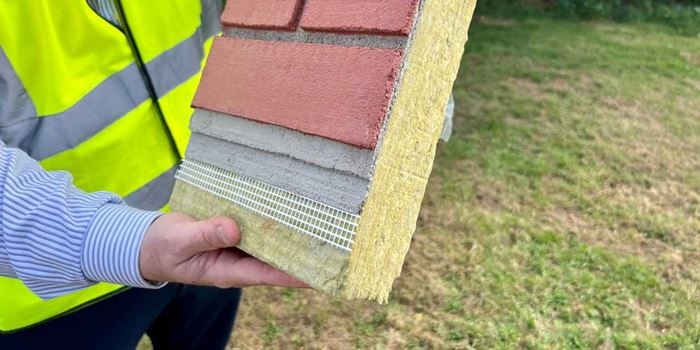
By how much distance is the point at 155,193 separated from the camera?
1.56 meters

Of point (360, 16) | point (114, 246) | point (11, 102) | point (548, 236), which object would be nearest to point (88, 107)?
point (11, 102)

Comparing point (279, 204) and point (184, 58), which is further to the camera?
point (184, 58)

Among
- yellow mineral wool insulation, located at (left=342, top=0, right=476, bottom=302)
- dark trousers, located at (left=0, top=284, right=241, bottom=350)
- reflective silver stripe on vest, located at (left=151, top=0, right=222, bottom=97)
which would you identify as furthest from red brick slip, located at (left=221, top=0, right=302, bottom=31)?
dark trousers, located at (left=0, top=284, right=241, bottom=350)

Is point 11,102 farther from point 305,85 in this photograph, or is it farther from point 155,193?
point 305,85

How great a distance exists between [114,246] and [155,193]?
472mm

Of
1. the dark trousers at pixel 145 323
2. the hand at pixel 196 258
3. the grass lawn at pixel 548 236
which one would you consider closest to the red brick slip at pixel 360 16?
the hand at pixel 196 258

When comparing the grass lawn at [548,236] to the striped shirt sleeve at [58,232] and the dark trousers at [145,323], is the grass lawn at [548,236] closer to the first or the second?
the dark trousers at [145,323]

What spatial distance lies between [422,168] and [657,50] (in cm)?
682

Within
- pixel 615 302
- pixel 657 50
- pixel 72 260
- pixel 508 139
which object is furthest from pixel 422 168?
pixel 657 50

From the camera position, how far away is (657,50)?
6.92m

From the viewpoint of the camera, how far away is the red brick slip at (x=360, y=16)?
1.12 meters

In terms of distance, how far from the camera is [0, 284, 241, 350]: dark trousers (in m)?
1.41

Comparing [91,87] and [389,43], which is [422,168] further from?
[91,87]

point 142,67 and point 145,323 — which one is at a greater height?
point 142,67
